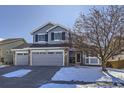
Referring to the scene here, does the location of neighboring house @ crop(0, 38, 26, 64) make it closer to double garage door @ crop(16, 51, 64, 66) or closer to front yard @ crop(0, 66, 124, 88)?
double garage door @ crop(16, 51, 64, 66)

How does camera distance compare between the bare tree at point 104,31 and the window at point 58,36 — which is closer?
the bare tree at point 104,31

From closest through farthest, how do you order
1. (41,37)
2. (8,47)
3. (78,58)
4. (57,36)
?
(78,58), (57,36), (41,37), (8,47)

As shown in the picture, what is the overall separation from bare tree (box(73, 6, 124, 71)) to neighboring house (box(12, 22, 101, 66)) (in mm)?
5497

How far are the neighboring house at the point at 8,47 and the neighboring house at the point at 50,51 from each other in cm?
75

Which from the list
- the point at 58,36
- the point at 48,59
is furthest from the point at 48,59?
the point at 58,36

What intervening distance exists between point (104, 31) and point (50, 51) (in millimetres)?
8775

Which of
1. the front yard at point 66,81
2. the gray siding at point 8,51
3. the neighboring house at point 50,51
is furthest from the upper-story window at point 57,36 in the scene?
the front yard at point 66,81

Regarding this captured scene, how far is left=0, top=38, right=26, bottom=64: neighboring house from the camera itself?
1267 inches

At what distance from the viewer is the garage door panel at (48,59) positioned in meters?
29.9

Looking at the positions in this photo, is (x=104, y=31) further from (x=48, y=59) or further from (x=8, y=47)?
(x=8, y=47)

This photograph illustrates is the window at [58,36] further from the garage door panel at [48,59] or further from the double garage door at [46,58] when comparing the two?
the garage door panel at [48,59]

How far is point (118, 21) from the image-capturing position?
75.9 feet

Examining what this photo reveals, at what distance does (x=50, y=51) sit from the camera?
3027 centimetres
